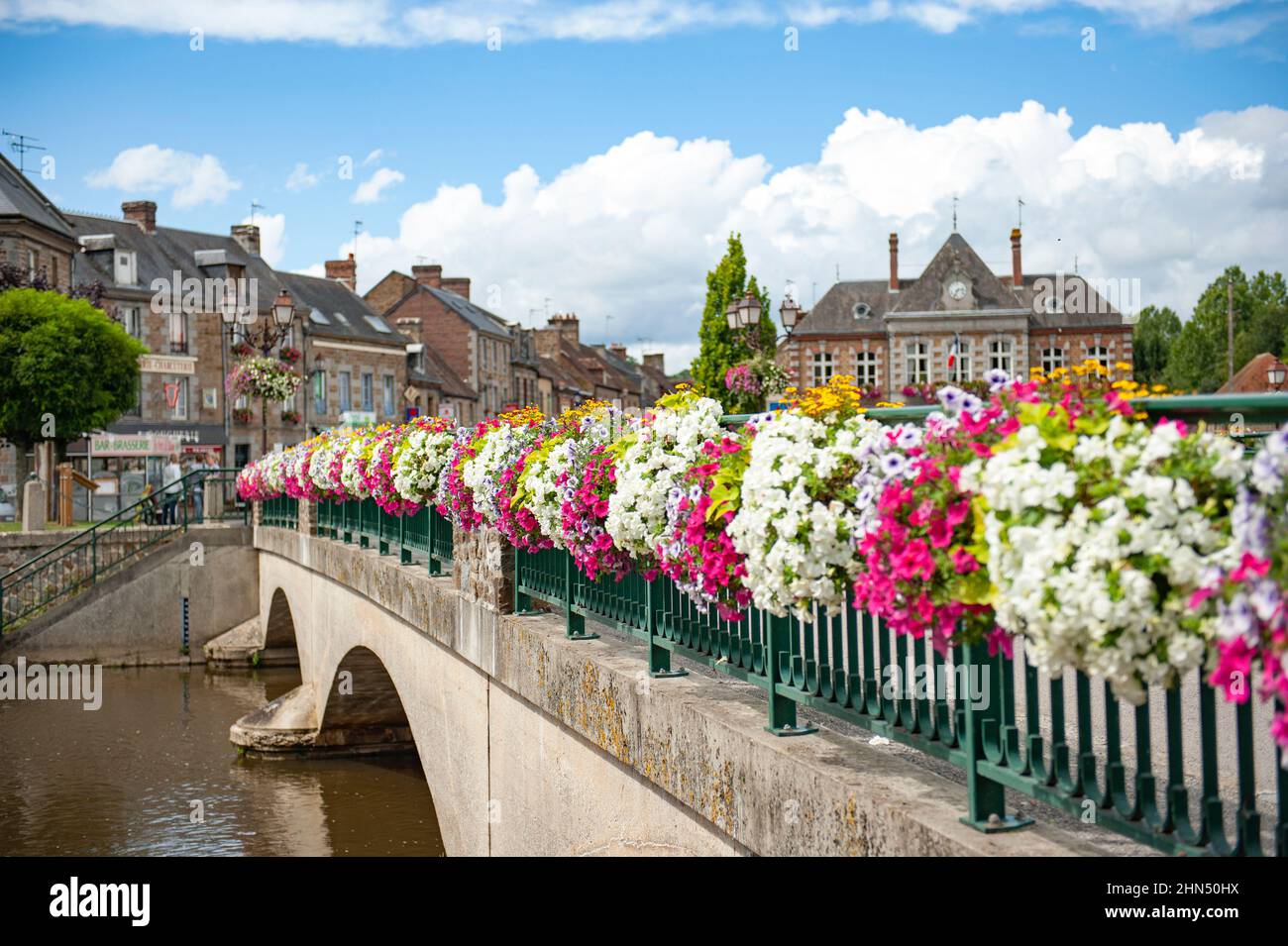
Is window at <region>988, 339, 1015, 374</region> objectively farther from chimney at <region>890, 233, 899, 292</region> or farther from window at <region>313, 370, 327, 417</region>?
window at <region>313, 370, 327, 417</region>

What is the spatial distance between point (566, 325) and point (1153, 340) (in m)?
47.0

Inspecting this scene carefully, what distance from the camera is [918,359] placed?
208ft

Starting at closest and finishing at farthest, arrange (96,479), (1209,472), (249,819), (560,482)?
(1209,472) < (560,482) < (249,819) < (96,479)

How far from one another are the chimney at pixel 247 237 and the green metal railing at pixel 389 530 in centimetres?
3327

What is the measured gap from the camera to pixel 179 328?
139 ft

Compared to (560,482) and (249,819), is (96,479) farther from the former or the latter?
(560,482)

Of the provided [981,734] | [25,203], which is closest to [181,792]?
[981,734]

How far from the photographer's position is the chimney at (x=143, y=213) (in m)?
44.8

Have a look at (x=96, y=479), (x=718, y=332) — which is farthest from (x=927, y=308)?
(x=96, y=479)

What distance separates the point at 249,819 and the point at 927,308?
53.0 metres

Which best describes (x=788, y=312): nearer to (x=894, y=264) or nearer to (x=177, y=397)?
(x=177, y=397)

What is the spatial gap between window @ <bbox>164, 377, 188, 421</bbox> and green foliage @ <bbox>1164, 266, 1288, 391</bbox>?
60.8 m

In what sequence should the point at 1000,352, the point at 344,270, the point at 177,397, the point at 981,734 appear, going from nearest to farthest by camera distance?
the point at 981,734 → the point at 177,397 → the point at 344,270 → the point at 1000,352
